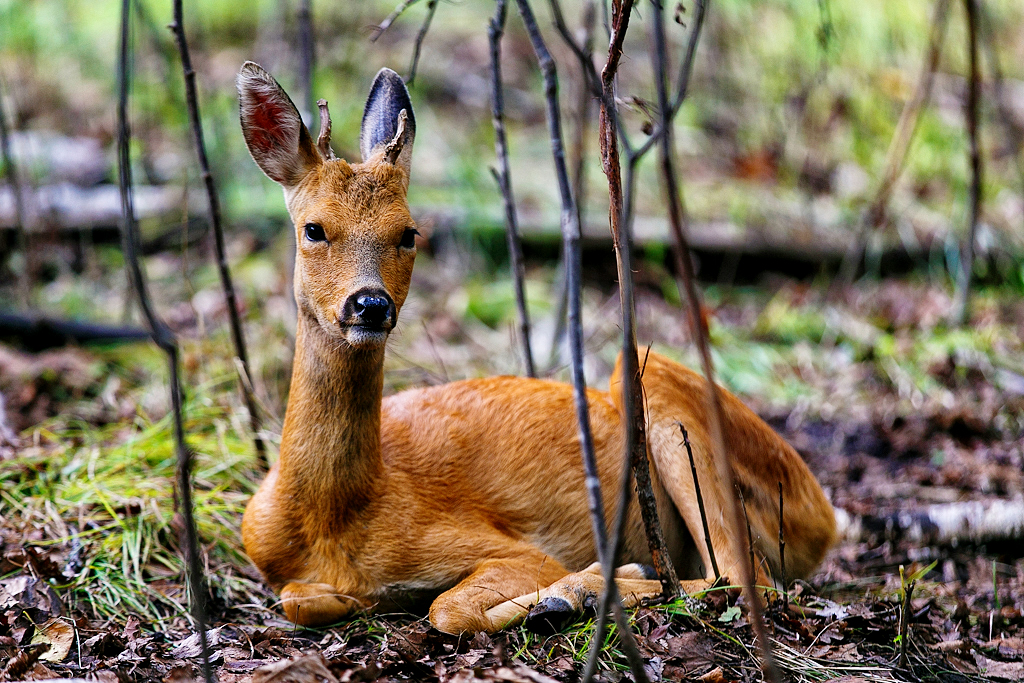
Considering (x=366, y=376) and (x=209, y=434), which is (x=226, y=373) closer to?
(x=209, y=434)

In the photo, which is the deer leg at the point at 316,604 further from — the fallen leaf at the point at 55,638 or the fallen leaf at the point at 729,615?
the fallen leaf at the point at 729,615

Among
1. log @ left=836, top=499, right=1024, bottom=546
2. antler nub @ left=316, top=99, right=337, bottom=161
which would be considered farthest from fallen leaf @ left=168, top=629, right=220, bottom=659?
log @ left=836, top=499, right=1024, bottom=546

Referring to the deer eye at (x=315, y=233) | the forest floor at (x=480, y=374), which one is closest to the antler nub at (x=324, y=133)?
the deer eye at (x=315, y=233)

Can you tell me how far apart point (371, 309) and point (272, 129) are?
0.89 meters

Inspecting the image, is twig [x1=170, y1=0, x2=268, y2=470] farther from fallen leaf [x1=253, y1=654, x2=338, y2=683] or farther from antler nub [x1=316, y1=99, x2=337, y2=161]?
fallen leaf [x1=253, y1=654, x2=338, y2=683]

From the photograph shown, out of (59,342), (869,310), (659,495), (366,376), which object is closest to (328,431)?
(366,376)

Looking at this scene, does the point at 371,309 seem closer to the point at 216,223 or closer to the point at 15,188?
the point at 216,223

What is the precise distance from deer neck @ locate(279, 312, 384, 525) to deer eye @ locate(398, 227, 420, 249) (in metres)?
0.39

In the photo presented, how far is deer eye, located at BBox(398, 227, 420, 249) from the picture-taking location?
3463 mm

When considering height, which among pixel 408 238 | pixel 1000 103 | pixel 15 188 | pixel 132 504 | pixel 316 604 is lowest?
pixel 316 604

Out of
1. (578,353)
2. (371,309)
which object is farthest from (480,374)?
(578,353)

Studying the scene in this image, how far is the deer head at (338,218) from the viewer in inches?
128

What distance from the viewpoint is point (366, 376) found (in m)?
3.48

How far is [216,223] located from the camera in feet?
14.4
